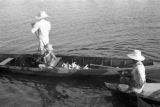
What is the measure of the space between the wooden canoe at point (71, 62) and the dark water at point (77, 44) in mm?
643

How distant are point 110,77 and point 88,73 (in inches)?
45.1

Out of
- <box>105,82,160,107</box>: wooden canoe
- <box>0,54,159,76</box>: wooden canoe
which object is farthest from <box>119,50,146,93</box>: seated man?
<box>0,54,159,76</box>: wooden canoe

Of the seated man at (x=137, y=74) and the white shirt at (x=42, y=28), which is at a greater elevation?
the white shirt at (x=42, y=28)

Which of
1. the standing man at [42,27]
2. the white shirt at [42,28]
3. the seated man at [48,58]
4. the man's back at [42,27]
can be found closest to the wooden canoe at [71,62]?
the seated man at [48,58]

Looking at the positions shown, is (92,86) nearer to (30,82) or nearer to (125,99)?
(125,99)

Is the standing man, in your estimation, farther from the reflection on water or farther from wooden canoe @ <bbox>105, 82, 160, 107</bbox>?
wooden canoe @ <bbox>105, 82, 160, 107</bbox>

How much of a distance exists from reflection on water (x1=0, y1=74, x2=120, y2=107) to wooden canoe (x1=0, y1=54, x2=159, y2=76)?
0.52m

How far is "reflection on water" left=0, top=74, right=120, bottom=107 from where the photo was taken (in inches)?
393

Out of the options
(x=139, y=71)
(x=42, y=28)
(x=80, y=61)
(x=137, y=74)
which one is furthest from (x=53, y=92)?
(x=139, y=71)

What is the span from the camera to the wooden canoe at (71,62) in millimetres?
10773

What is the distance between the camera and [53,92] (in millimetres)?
11008

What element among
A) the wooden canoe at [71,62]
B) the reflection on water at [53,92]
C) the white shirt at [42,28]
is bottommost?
the reflection on water at [53,92]

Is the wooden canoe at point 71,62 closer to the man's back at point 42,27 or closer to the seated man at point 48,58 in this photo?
the seated man at point 48,58

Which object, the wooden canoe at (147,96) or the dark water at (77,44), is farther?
the dark water at (77,44)
